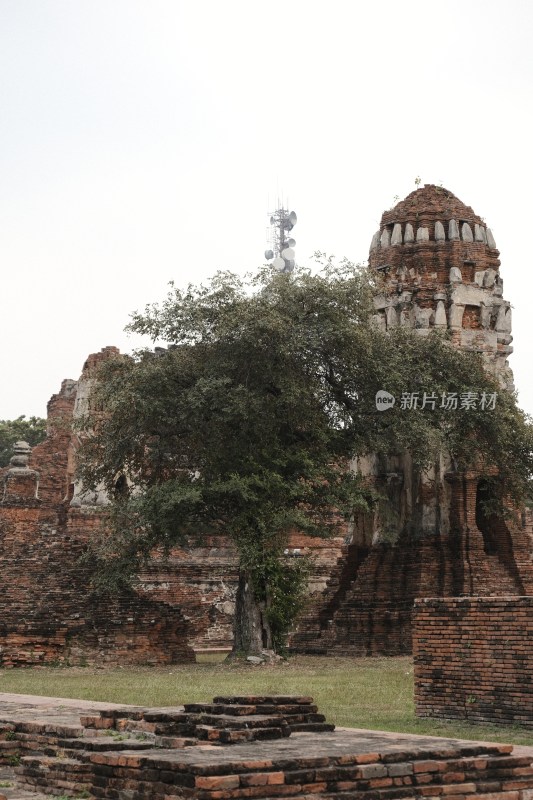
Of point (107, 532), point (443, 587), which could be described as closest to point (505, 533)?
point (443, 587)

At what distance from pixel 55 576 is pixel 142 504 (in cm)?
223

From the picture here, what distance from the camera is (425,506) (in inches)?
898

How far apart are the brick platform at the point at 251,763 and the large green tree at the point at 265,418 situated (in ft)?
33.1

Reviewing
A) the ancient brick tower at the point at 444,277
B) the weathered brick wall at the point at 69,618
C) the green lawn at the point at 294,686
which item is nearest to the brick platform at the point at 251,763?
the green lawn at the point at 294,686

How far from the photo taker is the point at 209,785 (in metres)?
6.59

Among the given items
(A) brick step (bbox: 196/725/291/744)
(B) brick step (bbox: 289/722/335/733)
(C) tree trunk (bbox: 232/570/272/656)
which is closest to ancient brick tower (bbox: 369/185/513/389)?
(C) tree trunk (bbox: 232/570/272/656)

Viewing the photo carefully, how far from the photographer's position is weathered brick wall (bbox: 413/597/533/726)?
10.9 meters

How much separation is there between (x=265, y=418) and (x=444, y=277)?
19.5 ft

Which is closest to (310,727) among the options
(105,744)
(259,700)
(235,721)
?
(259,700)

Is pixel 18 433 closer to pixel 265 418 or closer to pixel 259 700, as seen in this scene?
pixel 265 418

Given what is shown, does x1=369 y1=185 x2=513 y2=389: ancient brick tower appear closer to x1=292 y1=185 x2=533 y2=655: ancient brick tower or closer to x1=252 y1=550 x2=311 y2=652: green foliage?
x1=292 y1=185 x2=533 y2=655: ancient brick tower

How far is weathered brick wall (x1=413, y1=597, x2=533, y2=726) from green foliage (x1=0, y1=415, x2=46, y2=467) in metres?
37.8

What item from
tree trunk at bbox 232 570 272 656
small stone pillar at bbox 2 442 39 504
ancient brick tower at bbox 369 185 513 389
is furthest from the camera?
small stone pillar at bbox 2 442 39 504

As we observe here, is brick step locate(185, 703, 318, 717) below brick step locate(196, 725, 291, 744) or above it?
above
